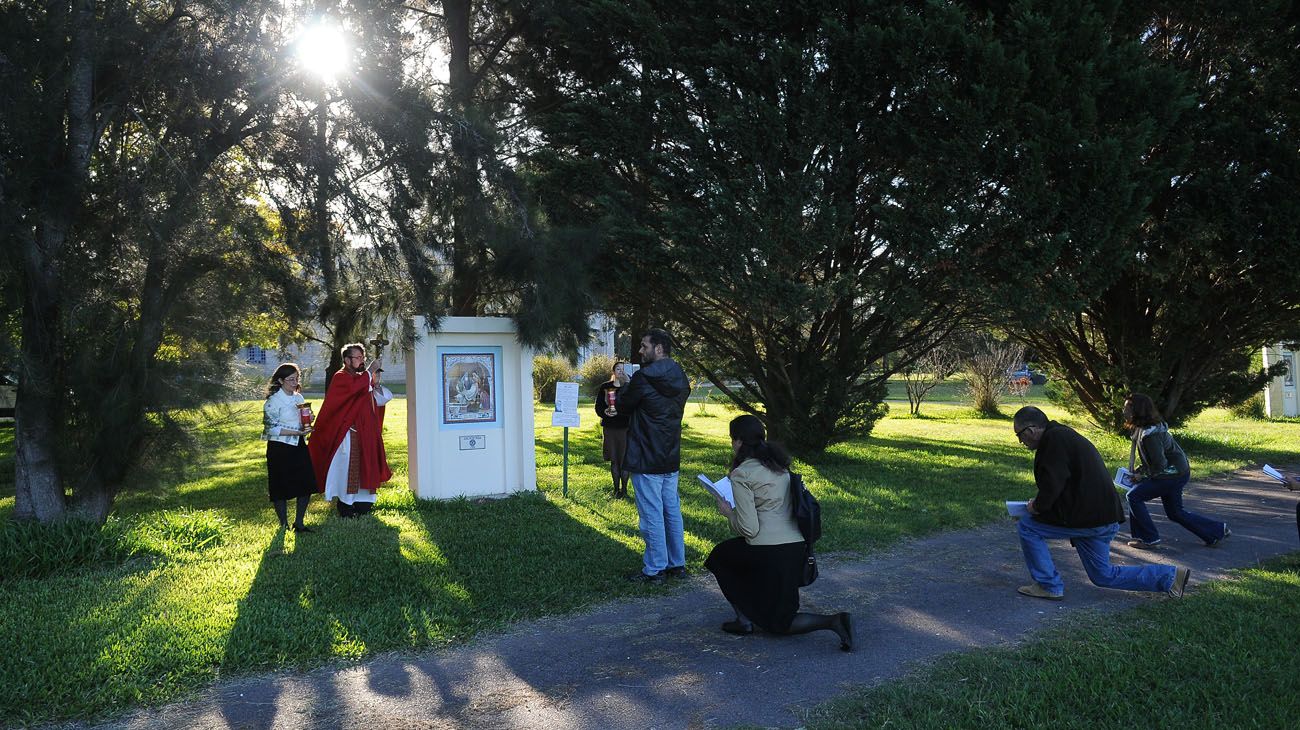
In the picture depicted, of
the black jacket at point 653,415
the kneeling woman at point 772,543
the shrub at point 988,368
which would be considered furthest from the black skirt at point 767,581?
the shrub at point 988,368

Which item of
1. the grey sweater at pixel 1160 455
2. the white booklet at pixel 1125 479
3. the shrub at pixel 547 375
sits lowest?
the white booklet at pixel 1125 479

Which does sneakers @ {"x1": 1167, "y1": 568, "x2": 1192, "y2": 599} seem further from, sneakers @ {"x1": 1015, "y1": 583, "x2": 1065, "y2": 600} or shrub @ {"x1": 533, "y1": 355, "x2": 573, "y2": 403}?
shrub @ {"x1": 533, "y1": 355, "x2": 573, "y2": 403}

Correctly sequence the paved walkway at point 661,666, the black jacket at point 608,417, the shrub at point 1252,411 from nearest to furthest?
the paved walkway at point 661,666, the black jacket at point 608,417, the shrub at point 1252,411

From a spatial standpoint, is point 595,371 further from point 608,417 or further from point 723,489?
point 723,489

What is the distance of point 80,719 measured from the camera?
171 inches

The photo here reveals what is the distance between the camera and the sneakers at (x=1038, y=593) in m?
6.29

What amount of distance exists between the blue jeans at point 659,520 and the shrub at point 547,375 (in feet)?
79.6

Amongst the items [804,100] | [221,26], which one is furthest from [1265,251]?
[221,26]

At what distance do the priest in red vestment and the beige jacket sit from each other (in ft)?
19.2

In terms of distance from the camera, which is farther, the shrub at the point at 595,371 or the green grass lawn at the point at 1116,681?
the shrub at the point at 595,371

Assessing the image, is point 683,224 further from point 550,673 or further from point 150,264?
point 550,673

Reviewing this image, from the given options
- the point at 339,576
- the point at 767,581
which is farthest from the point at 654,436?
the point at 339,576

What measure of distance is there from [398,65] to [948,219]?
6.98 metres

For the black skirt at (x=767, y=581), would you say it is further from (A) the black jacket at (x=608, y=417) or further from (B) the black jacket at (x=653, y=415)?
(A) the black jacket at (x=608, y=417)
